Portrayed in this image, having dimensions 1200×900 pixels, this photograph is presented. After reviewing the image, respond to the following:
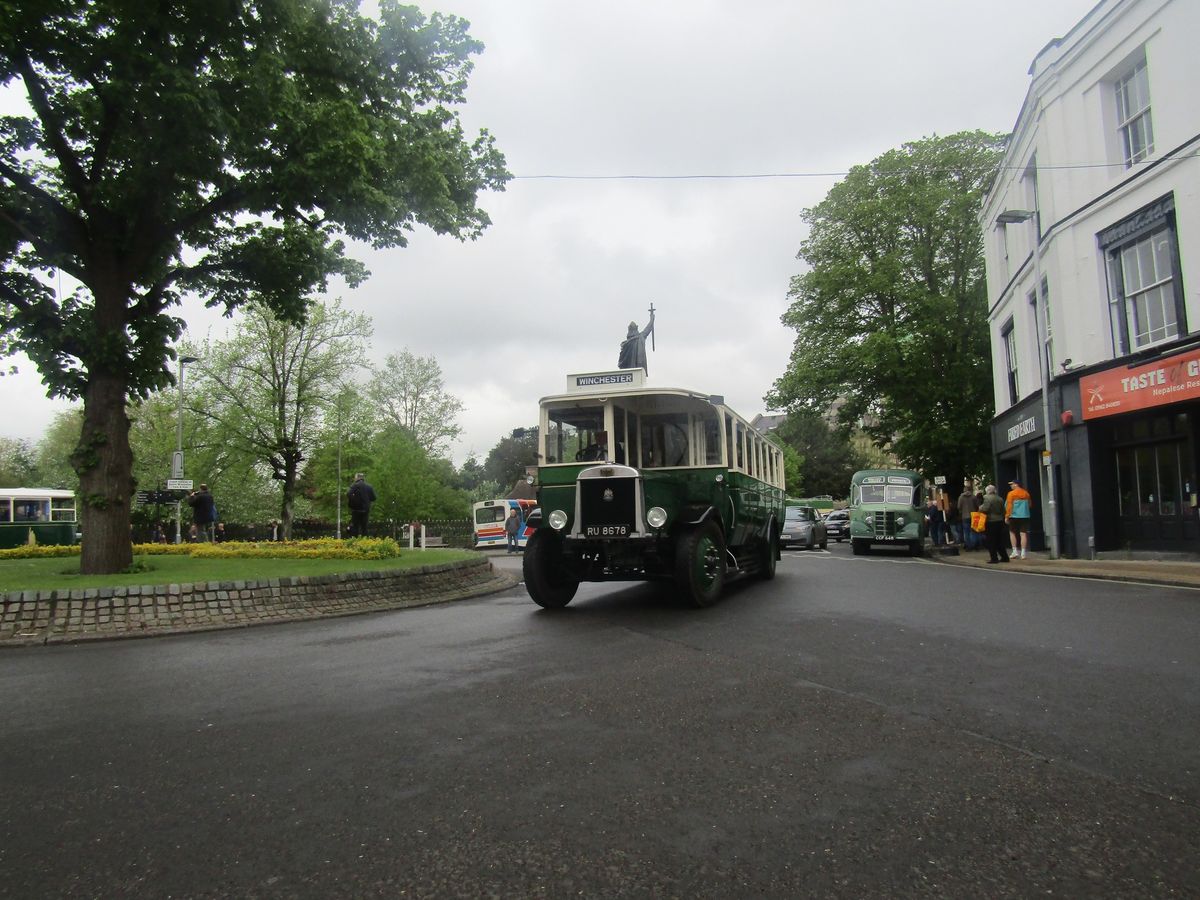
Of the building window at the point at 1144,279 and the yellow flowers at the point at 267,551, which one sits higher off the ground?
the building window at the point at 1144,279

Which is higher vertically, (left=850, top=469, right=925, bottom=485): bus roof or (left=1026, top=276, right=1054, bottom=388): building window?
(left=1026, top=276, right=1054, bottom=388): building window

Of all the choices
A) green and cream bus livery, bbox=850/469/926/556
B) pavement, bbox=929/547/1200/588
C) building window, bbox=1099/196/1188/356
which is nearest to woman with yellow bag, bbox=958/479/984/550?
green and cream bus livery, bbox=850/469/926/556

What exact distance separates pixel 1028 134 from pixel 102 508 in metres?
23.6

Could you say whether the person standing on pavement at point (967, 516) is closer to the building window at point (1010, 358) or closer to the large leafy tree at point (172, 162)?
the building window at point (1010, 358)

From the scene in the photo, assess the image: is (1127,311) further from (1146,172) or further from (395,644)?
(395,644)

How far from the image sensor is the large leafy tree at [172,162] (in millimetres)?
10703

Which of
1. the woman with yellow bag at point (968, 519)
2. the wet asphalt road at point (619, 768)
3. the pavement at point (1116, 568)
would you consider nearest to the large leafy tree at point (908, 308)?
the woman with yellow bag at point (968, 519)

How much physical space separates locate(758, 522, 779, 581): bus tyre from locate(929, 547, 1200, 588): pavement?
207 inches

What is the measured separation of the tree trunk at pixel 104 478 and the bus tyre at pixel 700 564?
8466 mm

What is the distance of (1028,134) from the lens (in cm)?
2180

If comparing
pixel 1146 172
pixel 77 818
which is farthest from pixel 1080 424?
pixel 77 818

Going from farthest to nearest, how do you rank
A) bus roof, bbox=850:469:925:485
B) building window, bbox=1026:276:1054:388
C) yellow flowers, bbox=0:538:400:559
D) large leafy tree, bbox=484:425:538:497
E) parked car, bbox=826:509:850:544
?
1. large leafy tree, bbox=484:425:538:497
2. parked car, bbox=826:509:850:544
3. bus roof, bbox=850:469:925:485
4. building window, bbox=1026:276:1054:388
5. yellow flowers, bbox=0:538:400:559

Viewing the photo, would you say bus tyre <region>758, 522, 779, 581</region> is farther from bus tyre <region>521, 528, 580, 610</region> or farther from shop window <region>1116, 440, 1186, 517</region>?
shop window <region>1116, 440, 1186, 517</region>

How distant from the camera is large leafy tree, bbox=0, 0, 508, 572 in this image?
1070cm
